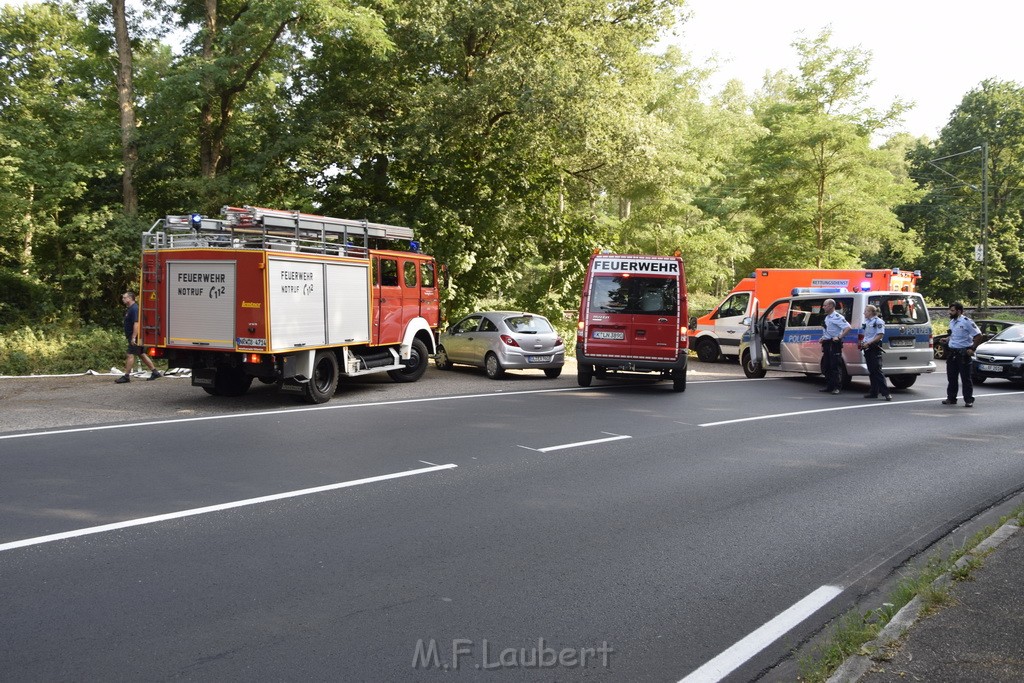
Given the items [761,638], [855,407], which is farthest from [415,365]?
[761,638]

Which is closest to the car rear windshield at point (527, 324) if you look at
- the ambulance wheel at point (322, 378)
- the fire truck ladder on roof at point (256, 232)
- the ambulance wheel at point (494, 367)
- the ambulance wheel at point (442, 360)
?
the ambulance wheel at point (494, 367)

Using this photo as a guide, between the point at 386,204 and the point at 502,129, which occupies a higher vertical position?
the point at 502,129

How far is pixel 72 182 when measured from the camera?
20.4m

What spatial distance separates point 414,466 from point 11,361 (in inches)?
531

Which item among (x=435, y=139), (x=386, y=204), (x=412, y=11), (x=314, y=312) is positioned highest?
(x=412, y=11)

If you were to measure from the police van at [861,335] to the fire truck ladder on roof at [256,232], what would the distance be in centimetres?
944

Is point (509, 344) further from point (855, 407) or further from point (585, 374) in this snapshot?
point (855, 407)

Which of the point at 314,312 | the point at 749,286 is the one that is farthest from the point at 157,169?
the point at 749,286

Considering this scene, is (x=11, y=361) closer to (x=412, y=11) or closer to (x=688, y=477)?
(x=412, y=11)

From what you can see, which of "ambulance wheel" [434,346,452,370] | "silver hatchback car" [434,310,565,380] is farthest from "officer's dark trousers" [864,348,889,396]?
"ambulance wheel" [434,346,452,370]

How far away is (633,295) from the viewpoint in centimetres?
1614

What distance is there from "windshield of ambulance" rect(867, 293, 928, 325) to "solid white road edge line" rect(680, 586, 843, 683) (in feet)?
41.7

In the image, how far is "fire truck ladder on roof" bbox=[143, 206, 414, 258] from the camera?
13180mm

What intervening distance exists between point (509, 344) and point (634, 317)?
9.93 feet
